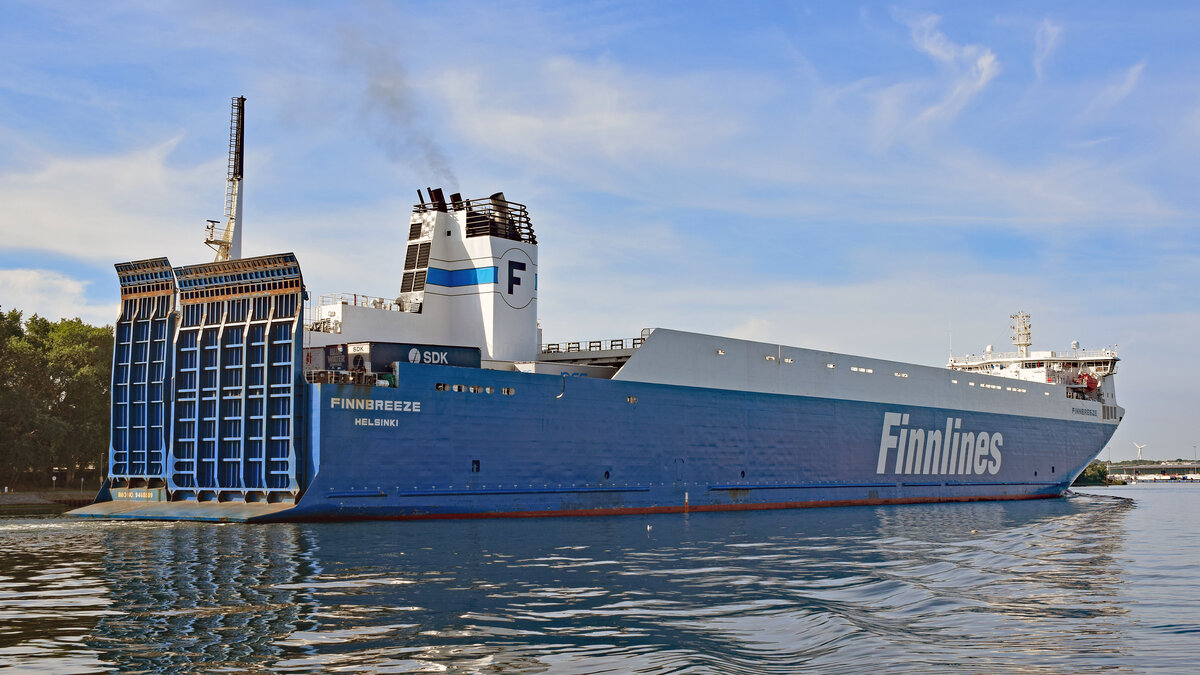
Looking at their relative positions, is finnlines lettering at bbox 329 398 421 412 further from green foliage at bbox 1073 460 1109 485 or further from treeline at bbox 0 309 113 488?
green foliage at bbox 1073 460 1109 485

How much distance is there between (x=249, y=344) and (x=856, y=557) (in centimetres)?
2111

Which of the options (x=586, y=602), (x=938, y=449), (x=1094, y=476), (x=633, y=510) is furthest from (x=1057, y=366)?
(x=1094, y=476)

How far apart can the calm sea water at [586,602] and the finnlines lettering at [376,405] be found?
472cm

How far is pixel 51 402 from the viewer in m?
56.3

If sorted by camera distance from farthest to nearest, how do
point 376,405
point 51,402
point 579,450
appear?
point 51,402 → point 579,450 → point 376,405

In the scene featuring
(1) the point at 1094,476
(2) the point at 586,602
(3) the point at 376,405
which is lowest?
(1) the point at 1094,476

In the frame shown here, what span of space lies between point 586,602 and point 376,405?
18.1 metres

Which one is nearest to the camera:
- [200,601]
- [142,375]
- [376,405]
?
[200,601]

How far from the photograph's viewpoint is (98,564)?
19.7 meters

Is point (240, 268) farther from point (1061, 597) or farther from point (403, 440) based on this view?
point (1061, 597)

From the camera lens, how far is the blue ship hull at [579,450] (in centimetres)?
3145

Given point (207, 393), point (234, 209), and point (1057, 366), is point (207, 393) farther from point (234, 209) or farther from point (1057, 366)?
point (1057, 366)

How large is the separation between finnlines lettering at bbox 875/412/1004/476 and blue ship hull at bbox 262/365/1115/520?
0.47m

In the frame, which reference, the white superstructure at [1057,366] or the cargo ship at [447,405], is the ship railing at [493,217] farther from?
→ the white superstructure at [1057,366]
